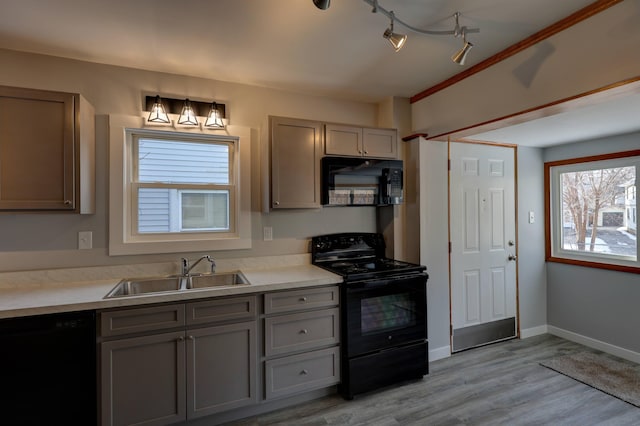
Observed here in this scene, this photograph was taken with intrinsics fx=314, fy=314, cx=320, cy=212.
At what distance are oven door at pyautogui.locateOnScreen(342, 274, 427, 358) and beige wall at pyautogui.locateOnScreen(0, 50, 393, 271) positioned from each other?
0.77m

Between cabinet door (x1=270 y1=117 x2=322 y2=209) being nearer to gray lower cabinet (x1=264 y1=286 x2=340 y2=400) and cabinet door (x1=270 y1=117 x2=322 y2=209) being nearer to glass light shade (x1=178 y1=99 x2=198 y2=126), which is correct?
glass light shade (x1=178 y1=99 x2=198 y2=126)

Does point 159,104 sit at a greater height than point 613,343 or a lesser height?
greater

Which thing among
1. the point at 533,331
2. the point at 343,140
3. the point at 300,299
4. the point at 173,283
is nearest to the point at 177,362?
the point at 173,283

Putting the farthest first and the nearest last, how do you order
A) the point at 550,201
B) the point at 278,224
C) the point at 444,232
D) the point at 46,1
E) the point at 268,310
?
the point at 550,201 → the point at 444,232 → the point at 278,224 → the point at 268,310 → the point at 46,1

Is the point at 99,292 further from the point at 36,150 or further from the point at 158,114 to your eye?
the point at 158,114

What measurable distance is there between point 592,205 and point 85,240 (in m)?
4.85

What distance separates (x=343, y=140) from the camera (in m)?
2.76

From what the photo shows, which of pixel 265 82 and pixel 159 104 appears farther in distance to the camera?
pixel 265 82

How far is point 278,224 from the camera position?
2.85 metres

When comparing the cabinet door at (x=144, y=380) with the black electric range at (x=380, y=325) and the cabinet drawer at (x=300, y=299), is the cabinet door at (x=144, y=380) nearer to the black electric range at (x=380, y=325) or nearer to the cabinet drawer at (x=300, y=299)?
the cabinet drawer at (x=300, y=299)

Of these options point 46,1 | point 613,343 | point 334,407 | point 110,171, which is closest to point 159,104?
point 110,171

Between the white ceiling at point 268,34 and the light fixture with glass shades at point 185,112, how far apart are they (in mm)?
231

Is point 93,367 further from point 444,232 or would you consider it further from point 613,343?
point 613,343

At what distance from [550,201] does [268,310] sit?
3.57 meters
